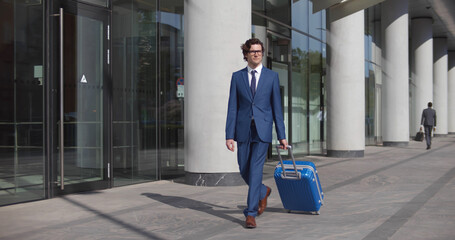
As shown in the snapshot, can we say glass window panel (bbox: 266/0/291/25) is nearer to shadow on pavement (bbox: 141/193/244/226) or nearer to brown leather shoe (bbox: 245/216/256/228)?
shadow on pavement (bbox: 141/193/244/226)

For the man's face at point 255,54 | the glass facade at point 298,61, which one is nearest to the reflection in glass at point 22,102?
the man's face at point 255,54

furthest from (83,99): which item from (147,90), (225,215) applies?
(225,215)

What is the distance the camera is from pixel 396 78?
79.4 ft

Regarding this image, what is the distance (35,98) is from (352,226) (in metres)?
5.13

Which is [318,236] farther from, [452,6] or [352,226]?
[452,6]

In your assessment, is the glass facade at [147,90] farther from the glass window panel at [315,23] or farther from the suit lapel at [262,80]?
the glass window panel at [315,23]

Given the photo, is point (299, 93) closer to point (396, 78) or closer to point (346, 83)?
point (346, 83)

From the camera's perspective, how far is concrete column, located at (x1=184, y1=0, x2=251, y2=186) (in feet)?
31.4

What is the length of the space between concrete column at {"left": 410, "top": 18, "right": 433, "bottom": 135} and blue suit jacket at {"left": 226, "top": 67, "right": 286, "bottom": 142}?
2809cm

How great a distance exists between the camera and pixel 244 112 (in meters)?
6.17

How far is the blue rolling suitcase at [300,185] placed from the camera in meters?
6.42

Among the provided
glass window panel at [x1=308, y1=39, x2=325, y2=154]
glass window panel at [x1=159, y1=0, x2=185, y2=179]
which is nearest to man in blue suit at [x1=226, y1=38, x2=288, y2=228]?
glass window panel at [x1=159, y1=0, x2=185, y2=179]

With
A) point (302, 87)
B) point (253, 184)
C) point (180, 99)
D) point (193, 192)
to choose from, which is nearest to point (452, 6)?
point (302, 87)

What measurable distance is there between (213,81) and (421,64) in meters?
26.4
